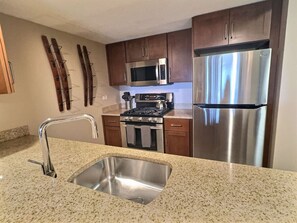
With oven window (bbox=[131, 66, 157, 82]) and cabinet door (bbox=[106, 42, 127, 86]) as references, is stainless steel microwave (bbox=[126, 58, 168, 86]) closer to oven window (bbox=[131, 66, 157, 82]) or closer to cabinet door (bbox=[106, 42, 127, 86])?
oven window (bbox=[131, 66, 157, 82])

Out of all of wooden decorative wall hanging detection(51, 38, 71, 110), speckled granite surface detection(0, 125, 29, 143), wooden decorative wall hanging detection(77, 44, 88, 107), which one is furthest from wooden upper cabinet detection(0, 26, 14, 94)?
wooden decorative wall hanging detection(77, 44, 88, 107)

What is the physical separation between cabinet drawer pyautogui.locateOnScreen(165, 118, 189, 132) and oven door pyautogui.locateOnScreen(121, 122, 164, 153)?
11 cm

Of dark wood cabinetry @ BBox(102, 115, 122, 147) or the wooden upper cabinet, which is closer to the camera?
the wooden upper cabinet

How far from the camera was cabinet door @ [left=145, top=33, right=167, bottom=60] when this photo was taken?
8.51 feet

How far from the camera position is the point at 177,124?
2.44 m

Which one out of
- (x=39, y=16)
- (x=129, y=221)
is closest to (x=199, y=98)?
(x=129, y=221)

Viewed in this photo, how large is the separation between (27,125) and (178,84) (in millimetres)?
2338

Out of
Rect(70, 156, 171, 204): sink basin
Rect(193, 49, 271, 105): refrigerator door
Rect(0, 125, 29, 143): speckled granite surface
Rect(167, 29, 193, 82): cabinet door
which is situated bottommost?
Rect(70, 156, 171, 204): sink basin

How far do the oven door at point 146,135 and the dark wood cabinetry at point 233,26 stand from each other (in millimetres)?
1346

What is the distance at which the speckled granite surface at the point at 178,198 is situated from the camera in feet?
1.91

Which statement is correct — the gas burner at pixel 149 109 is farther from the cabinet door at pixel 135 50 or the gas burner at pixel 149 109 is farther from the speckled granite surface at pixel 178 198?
the speckled granite surface at pixel 178 198

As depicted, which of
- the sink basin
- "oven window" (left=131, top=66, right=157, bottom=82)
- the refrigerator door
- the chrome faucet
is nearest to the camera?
the chrome faucet

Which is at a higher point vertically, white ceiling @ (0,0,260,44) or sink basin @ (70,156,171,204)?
white ceiling @ (0,0,260,44)

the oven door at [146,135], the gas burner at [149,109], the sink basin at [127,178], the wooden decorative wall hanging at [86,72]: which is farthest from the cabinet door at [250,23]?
the wooden decorative wall hanging at [86,72]
